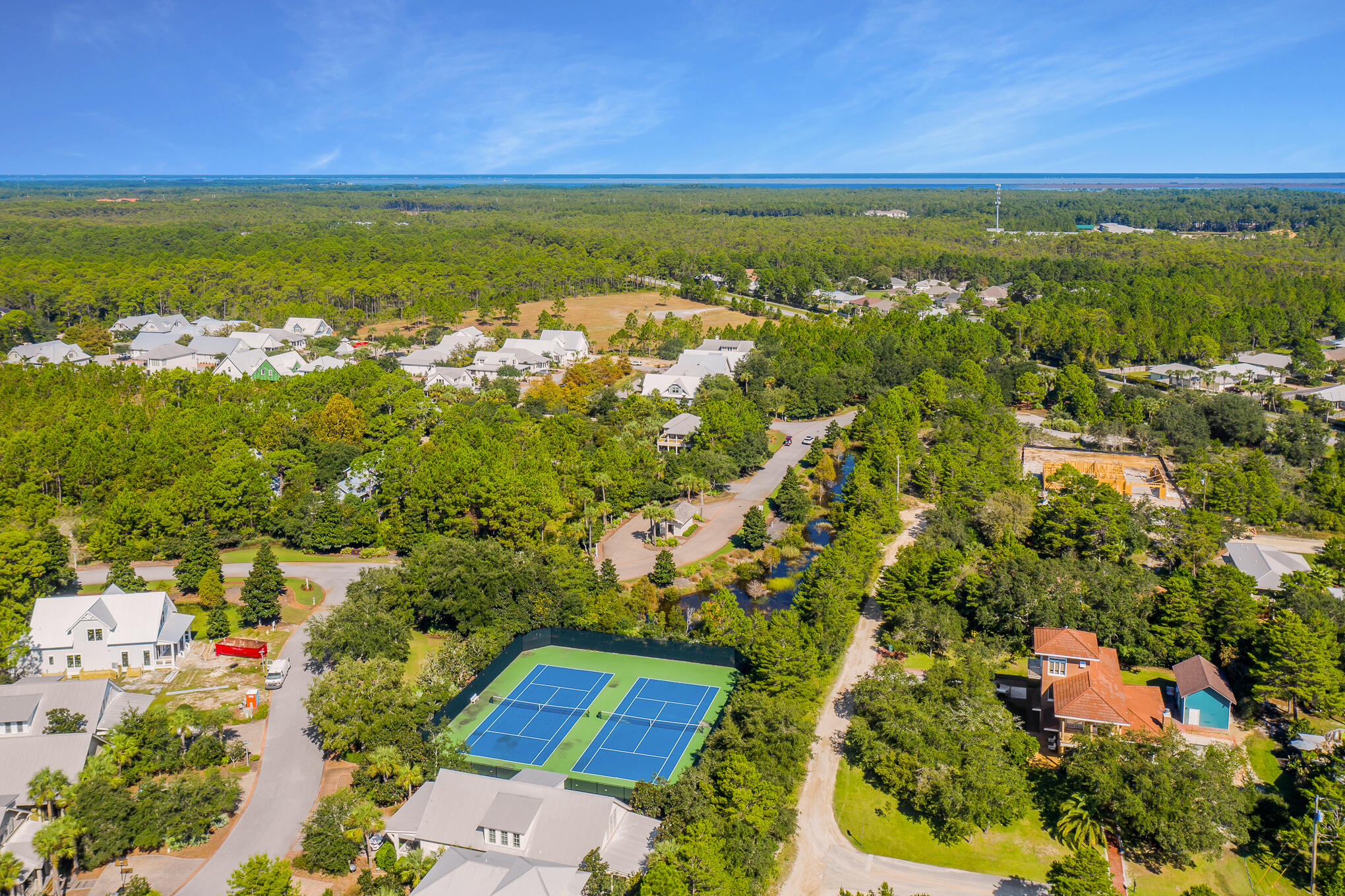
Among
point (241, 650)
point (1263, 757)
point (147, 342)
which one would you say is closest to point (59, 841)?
point (241, 650)

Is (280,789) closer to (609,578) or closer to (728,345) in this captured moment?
(609,578)

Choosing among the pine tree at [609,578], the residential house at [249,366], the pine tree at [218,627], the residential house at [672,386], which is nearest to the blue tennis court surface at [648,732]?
the pine tree at [609,578]

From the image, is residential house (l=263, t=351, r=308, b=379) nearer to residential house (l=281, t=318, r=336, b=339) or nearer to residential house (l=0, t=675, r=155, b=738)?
residential house (l=281, t=318, r=336, b=339)

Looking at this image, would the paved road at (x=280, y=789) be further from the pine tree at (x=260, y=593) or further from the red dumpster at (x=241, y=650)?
the pine tree at (x=260, y=593)

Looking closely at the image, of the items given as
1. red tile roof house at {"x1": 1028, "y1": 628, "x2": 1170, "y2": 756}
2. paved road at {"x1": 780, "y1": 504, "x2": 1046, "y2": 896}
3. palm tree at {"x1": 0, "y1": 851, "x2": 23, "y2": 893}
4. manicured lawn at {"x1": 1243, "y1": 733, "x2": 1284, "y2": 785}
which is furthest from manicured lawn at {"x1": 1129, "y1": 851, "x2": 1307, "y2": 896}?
palm tree at {"x1": 0, "y1": 851, "x2": 23, "y2": 893}

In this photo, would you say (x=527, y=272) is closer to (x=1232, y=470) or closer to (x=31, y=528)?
(x=31, y=528)

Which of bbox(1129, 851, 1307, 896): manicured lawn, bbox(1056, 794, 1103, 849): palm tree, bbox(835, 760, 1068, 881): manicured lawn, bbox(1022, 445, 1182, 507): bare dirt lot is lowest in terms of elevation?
bbox(1129, 851, 1307, 896): manicured lawn
